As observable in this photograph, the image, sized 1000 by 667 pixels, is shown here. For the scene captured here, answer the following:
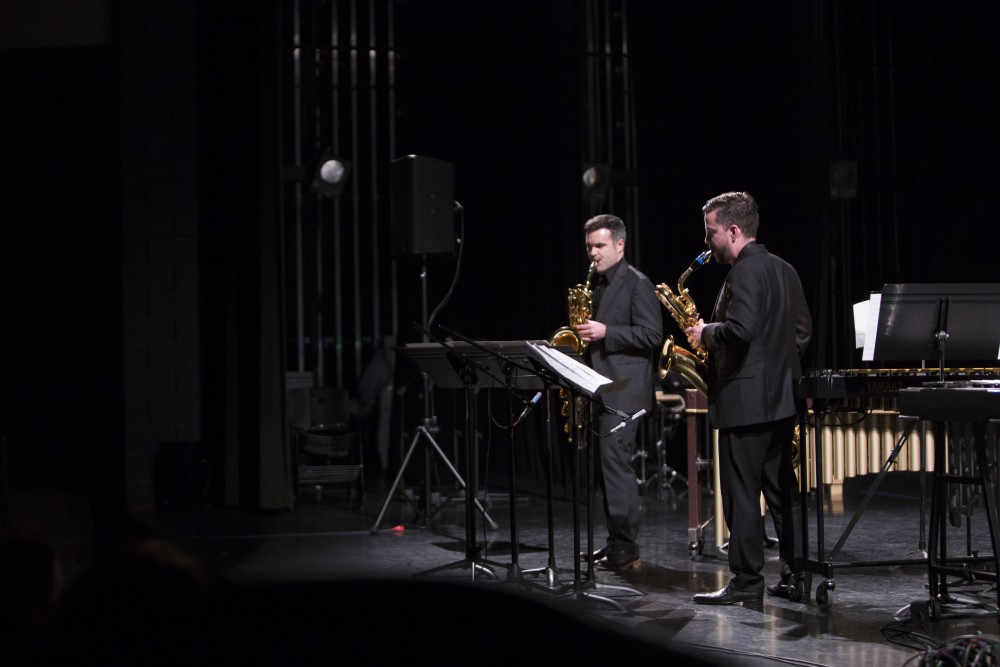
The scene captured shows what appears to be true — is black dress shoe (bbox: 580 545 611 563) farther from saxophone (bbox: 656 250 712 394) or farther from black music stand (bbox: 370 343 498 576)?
saxophone (bbox: 656 250 712 394)

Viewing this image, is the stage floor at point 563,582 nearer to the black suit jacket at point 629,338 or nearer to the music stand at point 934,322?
the black suit jacket at point 629,338

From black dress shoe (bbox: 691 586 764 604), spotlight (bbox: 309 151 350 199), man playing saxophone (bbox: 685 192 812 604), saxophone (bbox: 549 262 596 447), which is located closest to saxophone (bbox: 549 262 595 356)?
saxophone (bbox: 549 262 596 447)

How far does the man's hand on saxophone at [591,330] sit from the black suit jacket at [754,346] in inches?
29.7

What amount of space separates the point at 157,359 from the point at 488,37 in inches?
151

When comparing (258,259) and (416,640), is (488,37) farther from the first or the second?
(416,640)

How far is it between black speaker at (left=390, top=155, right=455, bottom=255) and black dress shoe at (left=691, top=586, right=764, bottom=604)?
3.52 m

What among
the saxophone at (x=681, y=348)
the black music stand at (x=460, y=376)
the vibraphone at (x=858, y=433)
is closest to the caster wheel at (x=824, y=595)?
the vibraphone at (x=858, y=433)

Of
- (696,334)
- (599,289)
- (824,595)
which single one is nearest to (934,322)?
(696,334)

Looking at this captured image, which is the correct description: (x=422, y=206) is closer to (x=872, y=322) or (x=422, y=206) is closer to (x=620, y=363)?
(x=620, y=363)

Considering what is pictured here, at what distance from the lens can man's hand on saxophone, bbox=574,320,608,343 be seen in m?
5.30

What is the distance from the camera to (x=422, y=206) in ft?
24.8

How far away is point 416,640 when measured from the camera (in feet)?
3.15

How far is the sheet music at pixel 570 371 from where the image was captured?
165 inches

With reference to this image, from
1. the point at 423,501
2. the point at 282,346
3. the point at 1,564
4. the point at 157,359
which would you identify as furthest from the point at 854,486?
the point at 1,564
